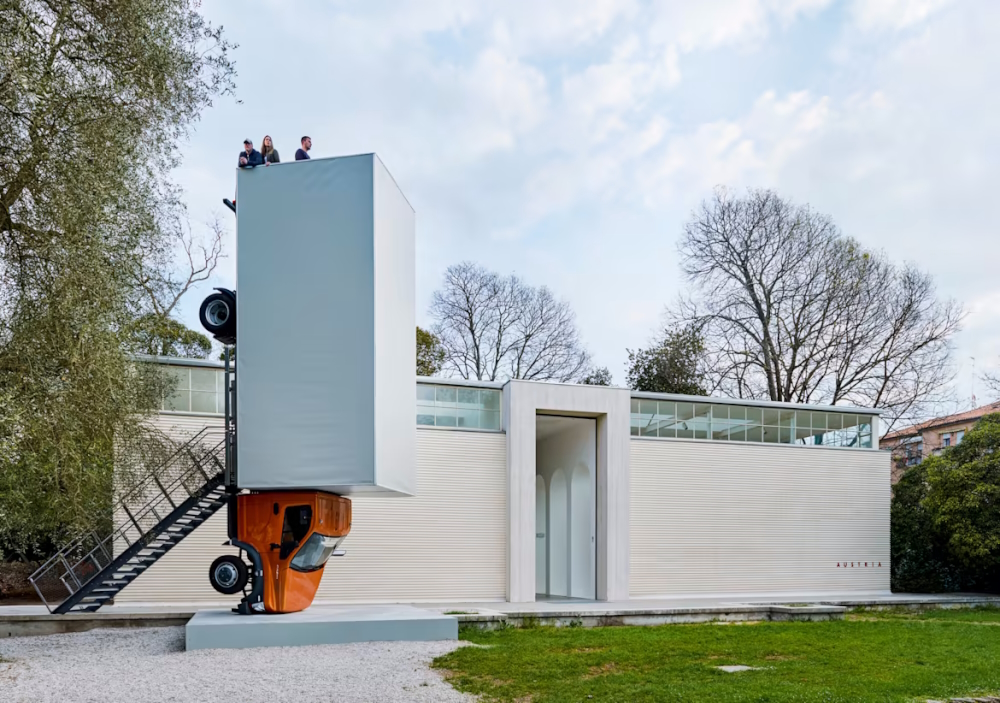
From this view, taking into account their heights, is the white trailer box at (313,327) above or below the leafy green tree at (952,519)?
above

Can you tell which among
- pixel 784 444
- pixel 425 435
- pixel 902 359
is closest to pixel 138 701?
pixel 425 435

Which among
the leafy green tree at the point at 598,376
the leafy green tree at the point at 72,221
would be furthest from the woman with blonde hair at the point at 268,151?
the leafy green tree at the point at 598,376

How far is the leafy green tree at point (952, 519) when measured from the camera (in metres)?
23.0

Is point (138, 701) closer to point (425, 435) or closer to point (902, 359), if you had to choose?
point (425, 435)

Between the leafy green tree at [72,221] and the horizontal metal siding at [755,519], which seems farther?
the horizontal metal siding at [755,519]

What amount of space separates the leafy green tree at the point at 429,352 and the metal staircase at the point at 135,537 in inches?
821

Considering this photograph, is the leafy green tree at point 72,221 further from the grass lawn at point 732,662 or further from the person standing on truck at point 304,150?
the grass lawn at point 732,662

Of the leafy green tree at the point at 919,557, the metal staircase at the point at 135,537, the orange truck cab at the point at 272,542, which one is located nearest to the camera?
the orange truck cab at the point at 272,542

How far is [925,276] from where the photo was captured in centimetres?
3356

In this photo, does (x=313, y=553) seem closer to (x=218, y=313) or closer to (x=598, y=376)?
(x=218, y=313)

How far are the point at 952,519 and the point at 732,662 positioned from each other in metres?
14.7

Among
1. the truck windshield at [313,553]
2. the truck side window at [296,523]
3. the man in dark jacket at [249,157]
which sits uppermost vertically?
the man in dark jacket at [249,157]

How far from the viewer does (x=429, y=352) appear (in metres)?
39.6

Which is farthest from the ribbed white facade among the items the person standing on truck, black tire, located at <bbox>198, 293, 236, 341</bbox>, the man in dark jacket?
the person standing on truck
